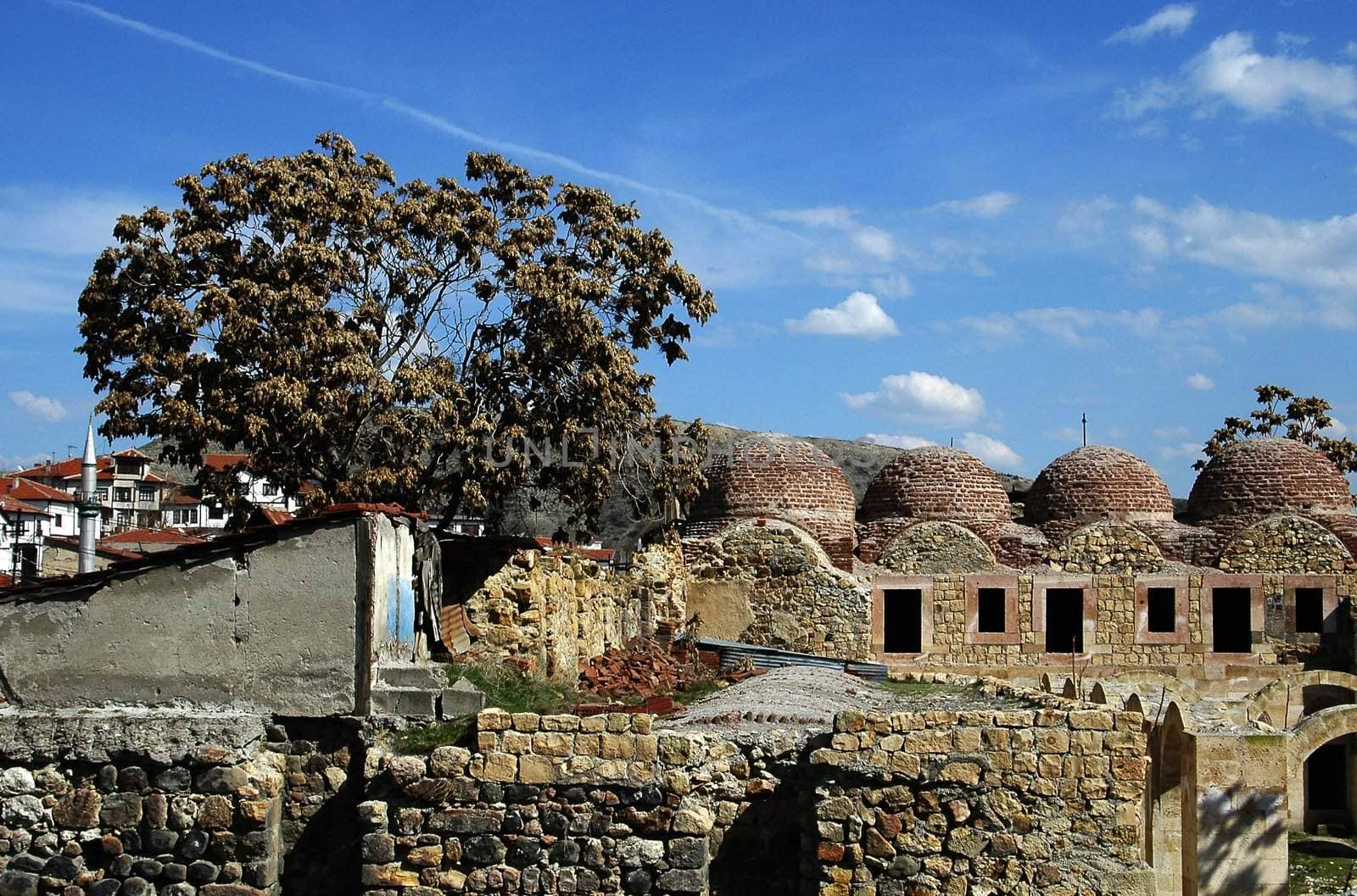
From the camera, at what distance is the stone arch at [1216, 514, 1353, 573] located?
21.4 meters

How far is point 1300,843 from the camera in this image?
1731cm

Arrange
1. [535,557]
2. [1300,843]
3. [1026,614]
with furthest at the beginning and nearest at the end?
[1026,614] → [1300,843] → [535,557]

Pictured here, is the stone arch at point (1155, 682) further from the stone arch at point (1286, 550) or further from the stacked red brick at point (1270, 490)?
the stacked red brick at point (1270, 490)

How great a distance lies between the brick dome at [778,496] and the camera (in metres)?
21.2

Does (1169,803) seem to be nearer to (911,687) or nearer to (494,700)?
(911,687)

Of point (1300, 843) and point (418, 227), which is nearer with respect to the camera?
point (418, 227)

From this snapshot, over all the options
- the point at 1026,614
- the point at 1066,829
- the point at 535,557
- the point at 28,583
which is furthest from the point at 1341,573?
the point at 28,583

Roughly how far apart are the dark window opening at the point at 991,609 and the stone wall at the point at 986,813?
1440cm

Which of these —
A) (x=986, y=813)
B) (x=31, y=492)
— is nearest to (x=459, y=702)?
(x=986, y=813)

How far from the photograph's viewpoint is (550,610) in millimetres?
12633

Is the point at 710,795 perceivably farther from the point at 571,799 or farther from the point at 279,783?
the point at 279,783

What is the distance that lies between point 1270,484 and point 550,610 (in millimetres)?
15179

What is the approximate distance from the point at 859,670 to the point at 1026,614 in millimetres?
6722

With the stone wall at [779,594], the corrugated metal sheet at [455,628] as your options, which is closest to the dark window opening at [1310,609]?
the stone wall at [779,594]
